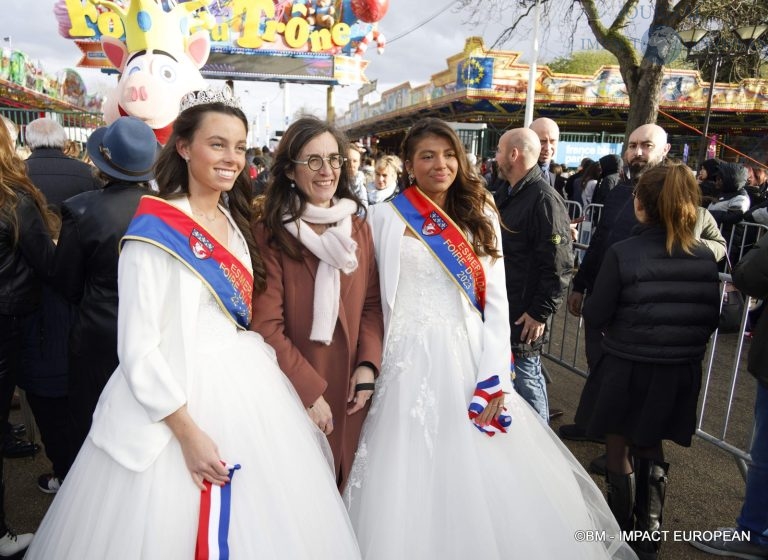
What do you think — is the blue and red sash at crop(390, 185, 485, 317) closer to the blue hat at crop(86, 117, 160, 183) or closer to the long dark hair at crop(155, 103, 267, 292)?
the long dark hair at crop(155, 103, 267, 292)

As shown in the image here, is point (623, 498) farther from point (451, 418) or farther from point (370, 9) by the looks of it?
point (370, 9)

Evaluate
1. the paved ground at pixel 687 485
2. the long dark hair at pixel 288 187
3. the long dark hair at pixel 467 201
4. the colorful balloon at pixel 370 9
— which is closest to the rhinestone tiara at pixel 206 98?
the long dark hair at pixel 288 187

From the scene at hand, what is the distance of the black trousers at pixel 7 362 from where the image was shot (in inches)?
92.0

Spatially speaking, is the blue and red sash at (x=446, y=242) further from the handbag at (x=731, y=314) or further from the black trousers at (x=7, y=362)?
the black trousers at (x=7, y=362)

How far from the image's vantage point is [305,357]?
6.60ft

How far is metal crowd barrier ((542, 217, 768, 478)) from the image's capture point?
318 cm

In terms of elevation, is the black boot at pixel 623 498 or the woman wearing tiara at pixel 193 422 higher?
the woman wearing tiara at pixel 193 422

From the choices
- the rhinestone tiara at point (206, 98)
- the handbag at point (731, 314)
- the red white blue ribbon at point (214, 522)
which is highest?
the rhinestone tiara at point (206, 98)

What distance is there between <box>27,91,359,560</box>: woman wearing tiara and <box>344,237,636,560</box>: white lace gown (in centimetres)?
27

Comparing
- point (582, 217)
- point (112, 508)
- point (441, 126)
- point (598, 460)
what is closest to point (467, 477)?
point (112, 508)

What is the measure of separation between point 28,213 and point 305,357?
1.45m

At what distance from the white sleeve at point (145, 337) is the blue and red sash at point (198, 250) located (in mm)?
57

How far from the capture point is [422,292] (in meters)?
2.17

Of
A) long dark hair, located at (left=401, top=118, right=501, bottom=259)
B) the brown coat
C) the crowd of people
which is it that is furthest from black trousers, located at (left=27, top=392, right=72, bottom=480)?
long dark hair, located at (left=401, top=118, right=501, bottom=259)
